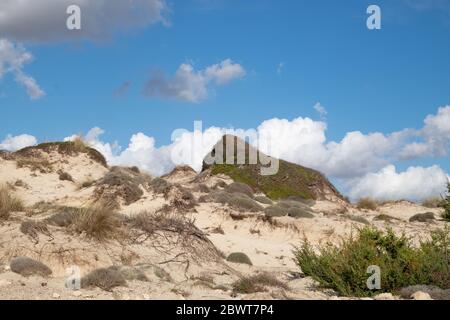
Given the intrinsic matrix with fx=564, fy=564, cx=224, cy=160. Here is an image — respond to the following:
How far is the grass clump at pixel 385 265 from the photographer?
9828 millimetres

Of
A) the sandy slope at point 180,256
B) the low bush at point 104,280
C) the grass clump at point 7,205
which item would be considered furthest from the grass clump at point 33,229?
the low bush at point 104,280

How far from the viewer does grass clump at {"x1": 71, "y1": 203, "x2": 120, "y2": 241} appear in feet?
39.0

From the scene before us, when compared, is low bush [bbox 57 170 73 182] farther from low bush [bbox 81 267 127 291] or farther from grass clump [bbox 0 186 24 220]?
low bush [bbox 81 267 127 291]

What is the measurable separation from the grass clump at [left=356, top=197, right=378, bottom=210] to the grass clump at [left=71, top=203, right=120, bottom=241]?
2844cm

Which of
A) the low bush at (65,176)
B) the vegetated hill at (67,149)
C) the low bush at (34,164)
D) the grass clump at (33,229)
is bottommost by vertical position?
the grass clump at (33,229)

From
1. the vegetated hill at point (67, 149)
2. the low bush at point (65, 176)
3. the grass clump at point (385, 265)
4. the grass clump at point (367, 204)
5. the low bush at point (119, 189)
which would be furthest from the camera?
the grass clump at point (367, 204)

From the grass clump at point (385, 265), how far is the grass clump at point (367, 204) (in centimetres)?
2780

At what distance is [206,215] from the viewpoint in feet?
76.3

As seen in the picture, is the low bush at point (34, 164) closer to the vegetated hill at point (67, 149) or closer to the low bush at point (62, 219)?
the vegetated hill at point (67, 149)

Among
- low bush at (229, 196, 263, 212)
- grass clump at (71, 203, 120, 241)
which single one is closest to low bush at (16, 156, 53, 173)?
low bush at (229, 196, 263, 212)

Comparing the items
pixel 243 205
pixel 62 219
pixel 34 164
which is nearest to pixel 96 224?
pixel 62 219

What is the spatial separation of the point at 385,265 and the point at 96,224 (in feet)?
19.3

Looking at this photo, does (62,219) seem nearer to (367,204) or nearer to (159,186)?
(159,186)

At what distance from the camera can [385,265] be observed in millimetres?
10039
